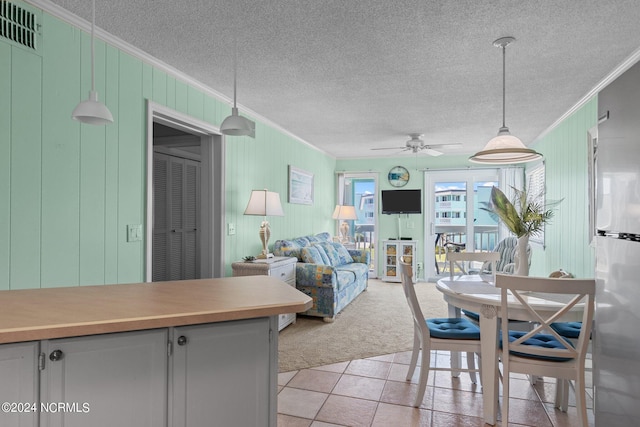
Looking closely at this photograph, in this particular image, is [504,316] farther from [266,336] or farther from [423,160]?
[423,160]

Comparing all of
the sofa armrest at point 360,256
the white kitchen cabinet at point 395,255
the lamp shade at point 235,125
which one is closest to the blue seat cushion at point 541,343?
the lamp shade at point 235,125

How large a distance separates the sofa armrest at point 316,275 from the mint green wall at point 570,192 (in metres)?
2.56

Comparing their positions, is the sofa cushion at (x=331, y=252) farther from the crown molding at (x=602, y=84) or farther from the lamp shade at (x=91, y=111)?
the lamp shade at (x=91, y=111)

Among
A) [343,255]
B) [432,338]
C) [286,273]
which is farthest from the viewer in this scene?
[343,255]

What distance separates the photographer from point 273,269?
3.88 metres

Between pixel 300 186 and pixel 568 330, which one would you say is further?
pixel 300 186

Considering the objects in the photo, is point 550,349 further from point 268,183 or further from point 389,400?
point 268,183

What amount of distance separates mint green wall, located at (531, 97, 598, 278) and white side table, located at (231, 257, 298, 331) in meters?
3.02

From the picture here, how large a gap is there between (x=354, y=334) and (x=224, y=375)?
267 centimetres

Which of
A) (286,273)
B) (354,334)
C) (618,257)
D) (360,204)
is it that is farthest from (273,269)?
(360,204)

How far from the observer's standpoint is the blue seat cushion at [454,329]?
7.95 feet

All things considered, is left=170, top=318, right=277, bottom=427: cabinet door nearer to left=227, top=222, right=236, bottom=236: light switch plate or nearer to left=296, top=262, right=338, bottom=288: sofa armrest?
left=227, top=222, right=236, bottom=236: light switch plate

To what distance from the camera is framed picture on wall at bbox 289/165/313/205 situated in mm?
5551

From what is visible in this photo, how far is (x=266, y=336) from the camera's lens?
4.89ft
